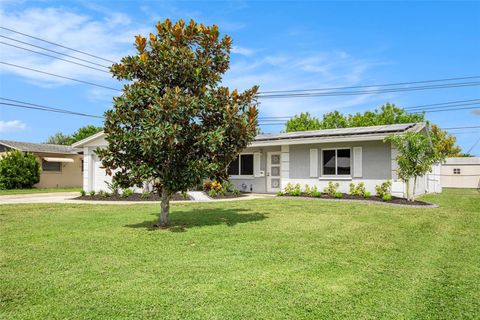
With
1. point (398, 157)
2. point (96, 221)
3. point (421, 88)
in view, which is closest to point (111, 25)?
point (96, 221)

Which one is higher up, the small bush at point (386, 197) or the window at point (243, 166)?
the window at point (243, 166)

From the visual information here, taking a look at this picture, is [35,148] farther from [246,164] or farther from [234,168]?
[246,164]

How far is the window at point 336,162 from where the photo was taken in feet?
54.7

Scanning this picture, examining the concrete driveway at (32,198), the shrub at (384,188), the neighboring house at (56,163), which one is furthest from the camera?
the neighboring house at (56,163)

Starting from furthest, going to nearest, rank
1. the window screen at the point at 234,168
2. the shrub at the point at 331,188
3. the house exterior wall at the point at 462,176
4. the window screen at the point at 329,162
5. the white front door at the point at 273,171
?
the house exterior wall at the point at 462,176
the window screen at the point at 234,168
the white front door at the point at 273,171
the window screen at the point at 329,162
the shrub at the point at 331,188

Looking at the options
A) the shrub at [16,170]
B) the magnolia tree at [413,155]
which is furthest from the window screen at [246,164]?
the shrub at [16,170]

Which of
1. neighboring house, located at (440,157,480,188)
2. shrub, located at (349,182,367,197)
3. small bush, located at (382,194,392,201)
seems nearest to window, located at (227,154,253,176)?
shrub, located at (349,182,367,197)

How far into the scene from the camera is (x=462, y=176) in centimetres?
3500

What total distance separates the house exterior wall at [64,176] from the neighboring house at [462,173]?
34.9 m

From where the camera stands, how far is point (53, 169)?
28.7 m

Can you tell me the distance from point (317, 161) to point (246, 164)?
4.83 m

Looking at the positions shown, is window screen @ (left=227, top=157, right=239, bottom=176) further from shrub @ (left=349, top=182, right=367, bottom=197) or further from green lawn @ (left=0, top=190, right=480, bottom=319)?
green lawn @ (left=0, top=190, right=480, bottom=319)

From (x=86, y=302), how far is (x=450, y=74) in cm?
3687

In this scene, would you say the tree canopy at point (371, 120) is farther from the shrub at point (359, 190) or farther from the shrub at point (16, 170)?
the shrub at point (16, 170)
